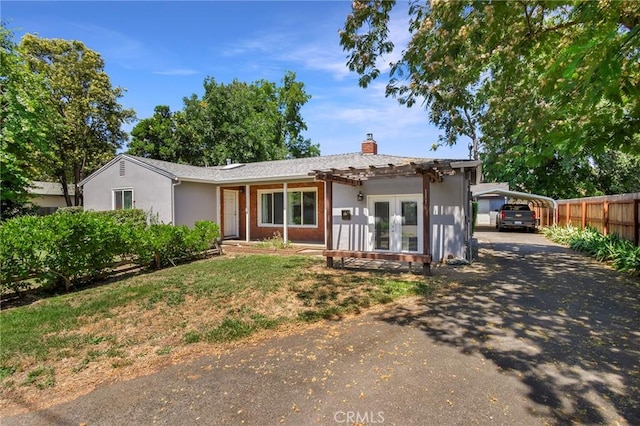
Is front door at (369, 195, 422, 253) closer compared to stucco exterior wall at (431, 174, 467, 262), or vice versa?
stucco exterior wall at (431, 174, 467, 262)

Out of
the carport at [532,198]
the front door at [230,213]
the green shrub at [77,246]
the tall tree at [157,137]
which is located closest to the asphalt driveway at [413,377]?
the green shrub at [77,246]

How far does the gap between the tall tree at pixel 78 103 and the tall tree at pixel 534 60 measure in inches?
957

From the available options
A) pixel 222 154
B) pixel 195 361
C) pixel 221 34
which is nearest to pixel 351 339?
pixel 195 361

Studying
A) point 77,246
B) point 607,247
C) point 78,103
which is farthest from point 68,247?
point 78,103

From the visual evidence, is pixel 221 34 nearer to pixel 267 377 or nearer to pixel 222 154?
pixel 267 377

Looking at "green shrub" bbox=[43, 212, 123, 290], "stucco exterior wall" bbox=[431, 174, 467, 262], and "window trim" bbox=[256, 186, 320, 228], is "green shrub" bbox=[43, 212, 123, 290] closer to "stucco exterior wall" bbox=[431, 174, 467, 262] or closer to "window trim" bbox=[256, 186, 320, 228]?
"window trim" bbox=[256, 186, 320, 228]

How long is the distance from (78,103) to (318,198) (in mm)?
22070

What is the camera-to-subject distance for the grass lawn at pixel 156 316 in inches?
156

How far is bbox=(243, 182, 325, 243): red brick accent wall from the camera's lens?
1434 centimetres

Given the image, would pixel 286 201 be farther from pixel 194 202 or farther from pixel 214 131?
pixel 214 131

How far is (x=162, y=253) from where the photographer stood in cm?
970

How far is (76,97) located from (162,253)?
22.4 metres

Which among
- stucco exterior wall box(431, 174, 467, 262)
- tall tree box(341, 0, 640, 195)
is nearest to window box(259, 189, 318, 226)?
stucco exterior wall box(431, 174, 467, 262)

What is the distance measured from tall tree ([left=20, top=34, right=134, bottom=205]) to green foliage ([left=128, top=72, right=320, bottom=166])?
2.92 m
